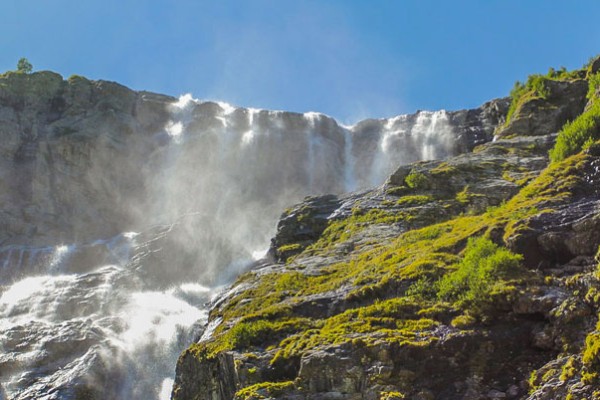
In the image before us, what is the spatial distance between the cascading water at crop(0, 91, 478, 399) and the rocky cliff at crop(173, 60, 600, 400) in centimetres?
1960

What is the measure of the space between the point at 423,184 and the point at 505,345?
42.9ft

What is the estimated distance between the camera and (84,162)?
60.9 meters

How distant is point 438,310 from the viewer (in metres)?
12.2

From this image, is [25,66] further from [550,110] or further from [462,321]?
[462,321]

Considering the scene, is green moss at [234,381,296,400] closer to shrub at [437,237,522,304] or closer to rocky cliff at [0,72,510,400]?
shrub at [437,237,522,304]

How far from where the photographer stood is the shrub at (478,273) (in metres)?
11.9

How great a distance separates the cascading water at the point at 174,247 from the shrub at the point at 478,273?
24.7 m

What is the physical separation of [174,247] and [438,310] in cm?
4025

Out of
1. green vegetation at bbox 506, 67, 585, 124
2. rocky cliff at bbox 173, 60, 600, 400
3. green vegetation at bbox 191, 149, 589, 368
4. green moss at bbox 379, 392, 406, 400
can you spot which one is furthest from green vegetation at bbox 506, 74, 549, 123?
green moss at bbox 379, 392, 406, 400

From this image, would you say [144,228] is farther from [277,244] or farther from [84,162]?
[277,244]

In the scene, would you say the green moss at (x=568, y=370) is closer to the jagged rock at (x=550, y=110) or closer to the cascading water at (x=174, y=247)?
the jagged rock at (x=550, y=110)

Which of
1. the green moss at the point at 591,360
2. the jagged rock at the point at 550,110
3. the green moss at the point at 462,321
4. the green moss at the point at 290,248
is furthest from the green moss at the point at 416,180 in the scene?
the green moss at the point at 591,360

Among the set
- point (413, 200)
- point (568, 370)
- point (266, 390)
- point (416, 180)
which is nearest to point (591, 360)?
point (568, 370)

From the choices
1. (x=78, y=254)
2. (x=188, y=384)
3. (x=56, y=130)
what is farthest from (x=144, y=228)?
(x=188, y=384)
